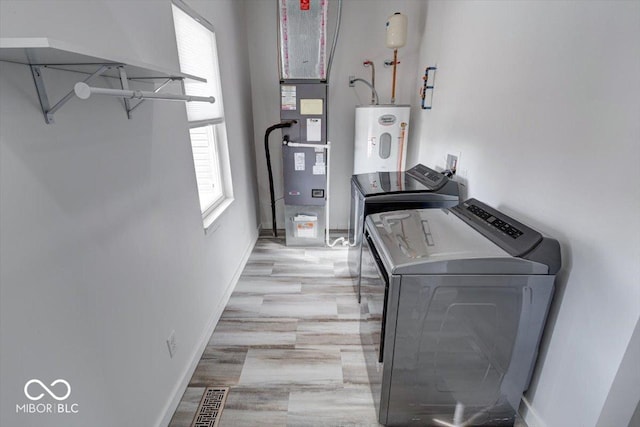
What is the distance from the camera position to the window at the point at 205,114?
1.87 meters

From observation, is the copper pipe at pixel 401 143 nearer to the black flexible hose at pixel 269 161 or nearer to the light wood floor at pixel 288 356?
the black flexible hose at pixel 269 161

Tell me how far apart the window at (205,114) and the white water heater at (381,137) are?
4.40 feet

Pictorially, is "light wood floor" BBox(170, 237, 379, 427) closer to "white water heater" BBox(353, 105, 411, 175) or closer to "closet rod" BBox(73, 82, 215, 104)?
"white water heater" BBox(353, 105, 411, 175)

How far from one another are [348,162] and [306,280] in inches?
60.9

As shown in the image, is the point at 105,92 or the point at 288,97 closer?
the point at 105,92

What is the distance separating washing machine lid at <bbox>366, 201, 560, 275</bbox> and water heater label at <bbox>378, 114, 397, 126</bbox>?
1.67 metres

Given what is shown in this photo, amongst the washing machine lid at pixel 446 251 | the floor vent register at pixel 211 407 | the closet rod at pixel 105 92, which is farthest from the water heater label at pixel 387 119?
the floor vent register at pixel 211 407

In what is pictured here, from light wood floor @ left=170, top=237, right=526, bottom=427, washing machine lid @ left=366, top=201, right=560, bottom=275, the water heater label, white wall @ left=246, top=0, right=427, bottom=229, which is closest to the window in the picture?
light wood floor @ left=170, top=237, right=526, bottom=427

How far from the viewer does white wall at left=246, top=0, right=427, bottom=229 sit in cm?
299

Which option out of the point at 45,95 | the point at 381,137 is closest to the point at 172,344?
the point at 45,95

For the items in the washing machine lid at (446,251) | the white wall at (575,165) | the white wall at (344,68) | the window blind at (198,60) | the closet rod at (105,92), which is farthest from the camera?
the white wall at (344,68)

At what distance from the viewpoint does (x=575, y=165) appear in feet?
3.71

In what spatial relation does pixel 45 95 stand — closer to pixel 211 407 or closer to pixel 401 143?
pixel 211 407

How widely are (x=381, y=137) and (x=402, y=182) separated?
87 centimetres
